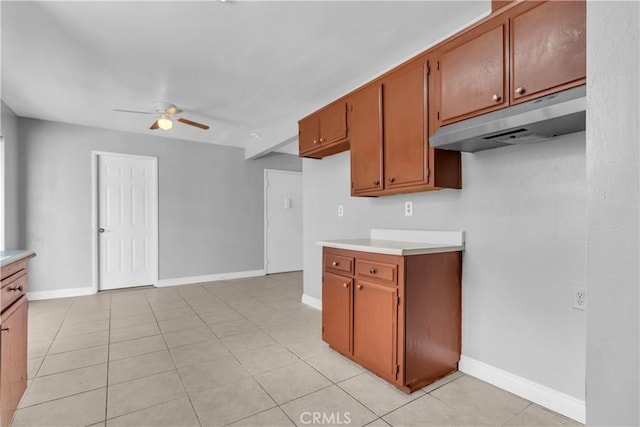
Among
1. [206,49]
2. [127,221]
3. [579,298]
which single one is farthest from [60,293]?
[579,298]

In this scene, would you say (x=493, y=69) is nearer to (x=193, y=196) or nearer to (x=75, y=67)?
(x=75, y=67)

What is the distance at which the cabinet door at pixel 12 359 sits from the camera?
1556 millimetres

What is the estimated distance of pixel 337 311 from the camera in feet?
8.59

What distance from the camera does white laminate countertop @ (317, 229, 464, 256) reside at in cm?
212

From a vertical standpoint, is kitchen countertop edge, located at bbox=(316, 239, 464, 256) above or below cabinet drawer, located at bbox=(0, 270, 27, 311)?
above

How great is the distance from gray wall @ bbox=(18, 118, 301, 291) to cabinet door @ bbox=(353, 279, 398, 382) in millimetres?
3957

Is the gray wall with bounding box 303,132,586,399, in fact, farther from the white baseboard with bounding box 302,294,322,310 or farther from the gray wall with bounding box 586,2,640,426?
the white baseboard with bounding box 302,294,322,310

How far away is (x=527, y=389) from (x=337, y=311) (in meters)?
1.33

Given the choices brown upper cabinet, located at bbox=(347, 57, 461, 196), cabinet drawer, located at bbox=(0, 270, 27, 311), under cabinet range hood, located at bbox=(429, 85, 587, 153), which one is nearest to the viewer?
under cabinet range hood, located at bbox=(429, 85, 587, 153)

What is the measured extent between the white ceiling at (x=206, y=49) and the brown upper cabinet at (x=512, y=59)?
0.31 metres

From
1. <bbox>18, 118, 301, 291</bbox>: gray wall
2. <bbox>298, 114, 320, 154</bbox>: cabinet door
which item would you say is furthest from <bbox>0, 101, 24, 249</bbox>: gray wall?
<bbox>298, 114, 320, 154</bbox>: cabinet door

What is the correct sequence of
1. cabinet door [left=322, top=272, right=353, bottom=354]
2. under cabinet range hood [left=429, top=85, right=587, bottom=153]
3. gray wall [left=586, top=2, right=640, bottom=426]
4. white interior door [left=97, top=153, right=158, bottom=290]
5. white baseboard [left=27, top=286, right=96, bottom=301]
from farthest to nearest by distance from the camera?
white interior door [left=97, top=153, right=158, bottom=290]
white baseboard [left=27, top=286, right=96, bottom=301]
cabinet door [left=322, top=272, right=353, bottom=354]
under cabinet range hood [left=429, top=85, right=587, bottom=153]
gray wall [left=586, top=2, right=640, bottom=426]

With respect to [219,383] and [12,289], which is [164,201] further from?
[219,383]

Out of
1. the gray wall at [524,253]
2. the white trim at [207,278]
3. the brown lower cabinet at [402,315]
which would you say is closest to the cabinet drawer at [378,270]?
the brown lower cabinet at [402,315]
